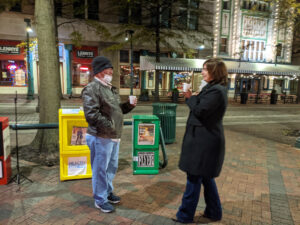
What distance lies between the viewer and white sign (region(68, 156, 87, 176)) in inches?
152

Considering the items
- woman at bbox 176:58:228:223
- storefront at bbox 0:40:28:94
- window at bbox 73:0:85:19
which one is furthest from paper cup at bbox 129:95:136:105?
storefront at bbox 0:40:28:94

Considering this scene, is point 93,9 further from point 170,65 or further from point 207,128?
point 207,128

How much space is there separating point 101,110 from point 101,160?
0.62 metres

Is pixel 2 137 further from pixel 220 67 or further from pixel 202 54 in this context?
pixel 202 54

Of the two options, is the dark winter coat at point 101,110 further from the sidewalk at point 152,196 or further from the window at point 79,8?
the window at point 79,8

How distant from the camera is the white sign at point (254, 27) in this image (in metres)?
25.3

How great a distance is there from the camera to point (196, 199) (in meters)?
2.65

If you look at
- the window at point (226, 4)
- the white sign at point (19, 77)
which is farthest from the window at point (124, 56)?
the window at point (226, 4)

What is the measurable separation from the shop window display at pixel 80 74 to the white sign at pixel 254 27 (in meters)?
17.2

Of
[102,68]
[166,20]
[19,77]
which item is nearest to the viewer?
[102,68]

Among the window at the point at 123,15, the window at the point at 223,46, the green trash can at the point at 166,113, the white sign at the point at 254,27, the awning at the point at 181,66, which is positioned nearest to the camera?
the green trash can at the point at 166,113

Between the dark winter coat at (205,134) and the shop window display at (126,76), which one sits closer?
the dark winter coat at (205,134)

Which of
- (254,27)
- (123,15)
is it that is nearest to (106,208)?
(123,15)

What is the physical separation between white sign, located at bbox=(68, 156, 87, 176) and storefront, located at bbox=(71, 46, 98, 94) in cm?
1867
